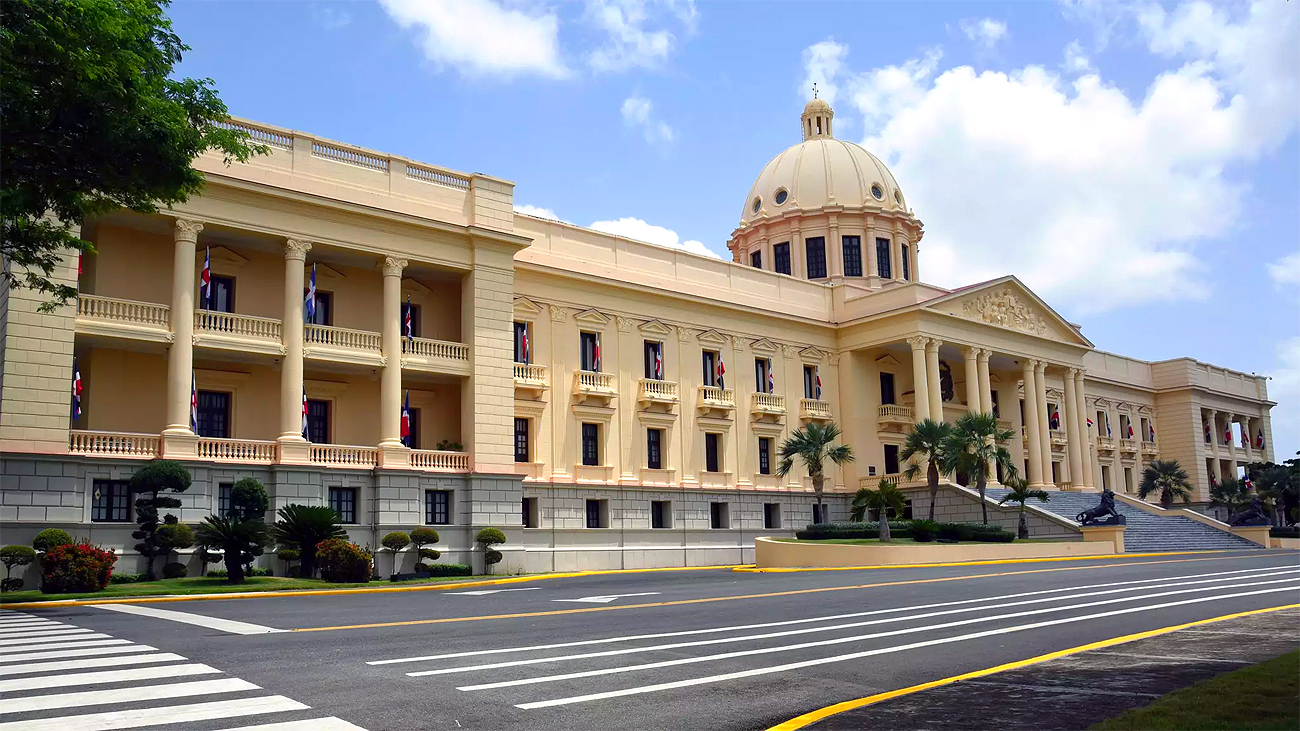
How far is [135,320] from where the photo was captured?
31062mm

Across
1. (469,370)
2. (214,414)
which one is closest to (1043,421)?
(469,370)

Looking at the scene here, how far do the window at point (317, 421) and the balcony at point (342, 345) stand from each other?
2.90m

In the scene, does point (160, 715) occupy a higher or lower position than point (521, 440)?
lower

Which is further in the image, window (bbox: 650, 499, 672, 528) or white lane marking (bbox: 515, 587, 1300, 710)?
window (bbox: 650, 499, 672, 528)

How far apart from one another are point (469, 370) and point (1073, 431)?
3830 centimetres

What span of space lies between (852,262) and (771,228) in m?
5.68

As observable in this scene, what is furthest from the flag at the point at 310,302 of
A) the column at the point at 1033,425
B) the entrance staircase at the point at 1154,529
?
the column at the point at 1033,425

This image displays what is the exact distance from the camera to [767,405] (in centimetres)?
4991

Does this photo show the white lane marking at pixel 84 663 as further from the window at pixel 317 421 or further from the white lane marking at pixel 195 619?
the window at pixel 317 421

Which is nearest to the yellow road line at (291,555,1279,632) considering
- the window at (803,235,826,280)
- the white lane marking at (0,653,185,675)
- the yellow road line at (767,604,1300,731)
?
the white lane marking at (0,653,185,675)

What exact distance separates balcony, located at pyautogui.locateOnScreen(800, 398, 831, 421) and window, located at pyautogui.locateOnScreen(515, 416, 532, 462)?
15946mm

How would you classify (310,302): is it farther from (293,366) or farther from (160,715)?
(160,715)

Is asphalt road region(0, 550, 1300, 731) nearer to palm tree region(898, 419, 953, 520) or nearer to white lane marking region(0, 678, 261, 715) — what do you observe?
white lane marking region(0, 678, 261, 715)

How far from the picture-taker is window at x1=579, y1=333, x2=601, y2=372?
146ft
